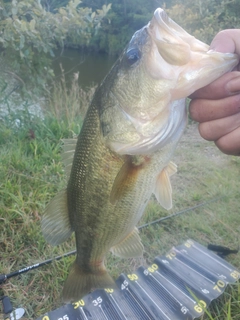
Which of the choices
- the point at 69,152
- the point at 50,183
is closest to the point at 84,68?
the point at 50,183

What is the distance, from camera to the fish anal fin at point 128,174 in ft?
4.42

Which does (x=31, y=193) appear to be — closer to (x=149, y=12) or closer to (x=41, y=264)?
(x=41, y=264)

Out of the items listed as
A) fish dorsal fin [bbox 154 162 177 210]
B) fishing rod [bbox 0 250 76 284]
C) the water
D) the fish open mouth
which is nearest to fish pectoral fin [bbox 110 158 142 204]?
fish dorsal fin [bbox 154 162 177 210]

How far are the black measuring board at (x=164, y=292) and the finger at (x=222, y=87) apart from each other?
1186 mm

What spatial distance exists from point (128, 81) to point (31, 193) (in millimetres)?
1813

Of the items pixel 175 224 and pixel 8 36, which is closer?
pixel 175 224

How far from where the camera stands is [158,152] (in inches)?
53.4

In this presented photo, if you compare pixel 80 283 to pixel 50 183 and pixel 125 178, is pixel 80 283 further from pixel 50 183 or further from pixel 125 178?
pixel 50 183

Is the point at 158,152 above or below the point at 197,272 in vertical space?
above

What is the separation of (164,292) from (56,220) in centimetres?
102

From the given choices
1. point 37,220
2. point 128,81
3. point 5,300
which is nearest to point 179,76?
point 128,81

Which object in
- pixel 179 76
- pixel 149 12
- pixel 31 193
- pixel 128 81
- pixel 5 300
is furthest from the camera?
pixel 149 12

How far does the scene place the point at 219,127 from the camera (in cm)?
136

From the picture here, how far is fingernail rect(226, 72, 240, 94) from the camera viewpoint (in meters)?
1.19
